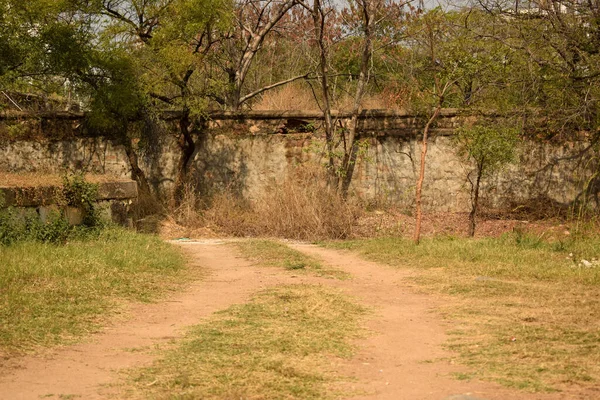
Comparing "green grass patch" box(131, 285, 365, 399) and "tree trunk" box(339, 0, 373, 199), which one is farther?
"tree trunk" box(339, 0, 373, 199)

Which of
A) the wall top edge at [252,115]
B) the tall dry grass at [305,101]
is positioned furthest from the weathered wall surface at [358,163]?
the tall dry grass at [305,101]

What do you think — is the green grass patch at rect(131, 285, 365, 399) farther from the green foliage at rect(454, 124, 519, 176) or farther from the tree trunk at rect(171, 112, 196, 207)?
the tree trunk at rect(171, 112, 196, 207)

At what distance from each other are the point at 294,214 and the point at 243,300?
672cm

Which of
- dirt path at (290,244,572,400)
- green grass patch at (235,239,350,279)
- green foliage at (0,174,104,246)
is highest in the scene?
green foliage at (0,174,104,246)

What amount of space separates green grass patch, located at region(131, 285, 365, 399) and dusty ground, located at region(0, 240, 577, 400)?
0.58 feet

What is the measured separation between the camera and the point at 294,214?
46.3 ft

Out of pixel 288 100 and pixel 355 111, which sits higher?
pixel 288 100

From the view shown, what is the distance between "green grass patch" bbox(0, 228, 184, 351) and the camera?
6.03 m

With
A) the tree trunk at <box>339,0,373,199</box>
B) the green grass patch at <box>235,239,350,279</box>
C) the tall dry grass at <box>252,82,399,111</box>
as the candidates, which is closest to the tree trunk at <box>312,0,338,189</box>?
the tree trunk at <box>339,0,373,199</box>

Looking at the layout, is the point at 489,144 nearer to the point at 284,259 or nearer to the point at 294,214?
the point at 294,214

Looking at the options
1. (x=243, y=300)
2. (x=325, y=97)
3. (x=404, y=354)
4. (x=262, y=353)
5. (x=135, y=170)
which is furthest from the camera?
(x=135, y=170)

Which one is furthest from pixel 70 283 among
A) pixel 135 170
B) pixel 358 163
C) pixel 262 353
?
pixel 358 163

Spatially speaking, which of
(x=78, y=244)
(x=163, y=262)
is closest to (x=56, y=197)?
(x=78, y=244)

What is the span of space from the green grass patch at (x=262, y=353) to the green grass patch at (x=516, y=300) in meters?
0.97
